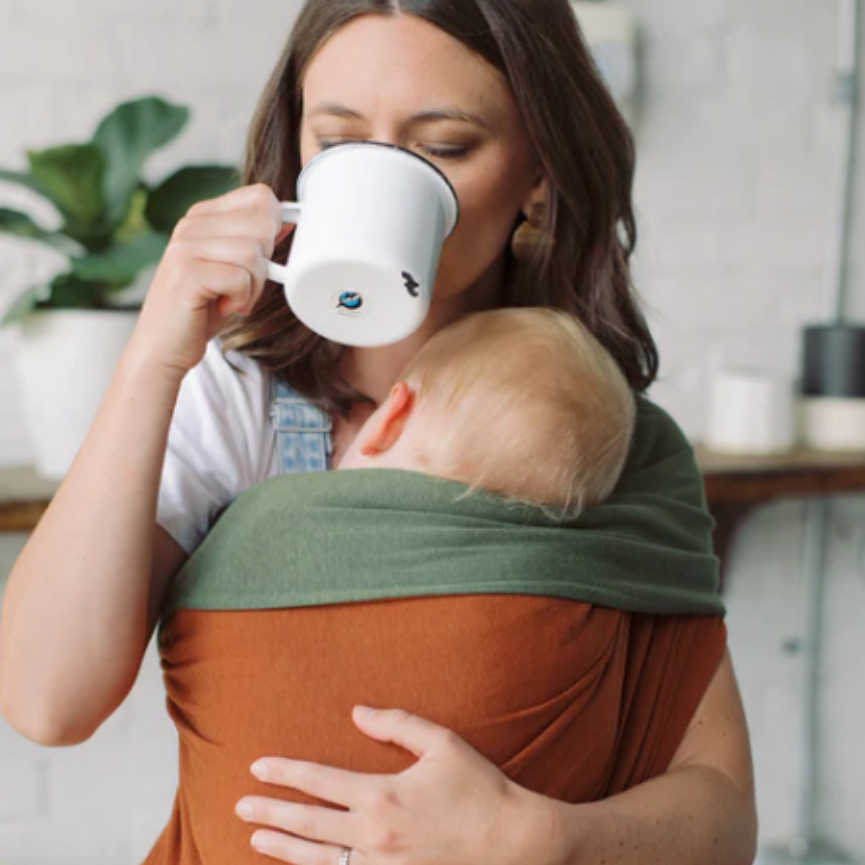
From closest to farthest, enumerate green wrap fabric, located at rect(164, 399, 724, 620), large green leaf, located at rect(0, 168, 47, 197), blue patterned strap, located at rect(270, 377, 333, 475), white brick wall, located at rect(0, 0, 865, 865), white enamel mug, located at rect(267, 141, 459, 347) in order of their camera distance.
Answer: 1. white enamel mug, located at rect(267, 141, 459, 347)
2. green wrap fabric, located at rect(164, 399, 724, 620)
3. blue patterned strap, located at rect(270, 377, 333, 475)
4. large green leaf, located at rect(0, 168, 47, 197)
5. white brick wall, located at rect(0, 0, 865, 865)

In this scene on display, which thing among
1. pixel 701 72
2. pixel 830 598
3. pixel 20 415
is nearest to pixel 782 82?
pixel 701 72

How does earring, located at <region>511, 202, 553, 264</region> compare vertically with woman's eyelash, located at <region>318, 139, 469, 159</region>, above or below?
below

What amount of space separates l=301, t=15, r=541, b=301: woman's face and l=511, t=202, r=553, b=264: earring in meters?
0.07

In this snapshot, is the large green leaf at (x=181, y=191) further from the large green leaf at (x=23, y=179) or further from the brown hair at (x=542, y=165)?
the brown hair at (x=542, y=165)

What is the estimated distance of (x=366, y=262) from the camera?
2.48 feet

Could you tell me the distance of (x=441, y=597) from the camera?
2.85ft

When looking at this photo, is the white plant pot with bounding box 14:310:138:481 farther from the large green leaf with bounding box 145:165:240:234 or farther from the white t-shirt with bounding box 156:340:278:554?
the white t-shirt with bounding box 156:340:278:554

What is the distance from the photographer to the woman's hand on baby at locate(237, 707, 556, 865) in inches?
32.1

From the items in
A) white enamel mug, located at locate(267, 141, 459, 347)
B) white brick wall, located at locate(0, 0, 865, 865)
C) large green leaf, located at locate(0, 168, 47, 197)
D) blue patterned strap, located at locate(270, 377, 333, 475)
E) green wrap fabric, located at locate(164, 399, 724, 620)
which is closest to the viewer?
white enamel mug, located at locate(267, 141, 459, 347)

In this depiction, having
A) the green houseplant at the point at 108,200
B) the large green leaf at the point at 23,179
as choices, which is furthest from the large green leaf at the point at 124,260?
the large green leaf at the point at 23,179

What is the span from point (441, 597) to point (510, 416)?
147mm

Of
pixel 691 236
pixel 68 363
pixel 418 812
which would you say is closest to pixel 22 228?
pixel 68 363

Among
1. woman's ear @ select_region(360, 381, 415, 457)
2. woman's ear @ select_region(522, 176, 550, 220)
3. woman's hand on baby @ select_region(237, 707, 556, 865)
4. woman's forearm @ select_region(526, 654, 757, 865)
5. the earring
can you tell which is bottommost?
woman's forearm @ select_region(526, 654, 757, 865)

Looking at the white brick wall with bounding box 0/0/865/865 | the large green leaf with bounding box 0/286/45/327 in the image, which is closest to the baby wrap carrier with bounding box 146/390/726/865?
the large green leaf with bounding box 0/286/45/327
